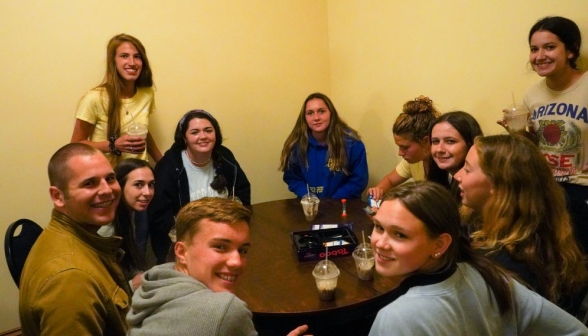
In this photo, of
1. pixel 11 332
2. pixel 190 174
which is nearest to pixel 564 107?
pixel 190 174

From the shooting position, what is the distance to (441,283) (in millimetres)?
1106

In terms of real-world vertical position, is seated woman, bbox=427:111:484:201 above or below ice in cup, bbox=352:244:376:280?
above

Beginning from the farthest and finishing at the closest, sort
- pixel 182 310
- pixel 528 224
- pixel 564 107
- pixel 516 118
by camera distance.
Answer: pixel 516 118, pixel 564 107, pixel 528 224, pixel 182 310

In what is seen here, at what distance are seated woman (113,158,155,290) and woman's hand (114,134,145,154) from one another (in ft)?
1.07

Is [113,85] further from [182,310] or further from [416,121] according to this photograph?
[182,310]

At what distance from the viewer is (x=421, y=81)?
3.12 meters

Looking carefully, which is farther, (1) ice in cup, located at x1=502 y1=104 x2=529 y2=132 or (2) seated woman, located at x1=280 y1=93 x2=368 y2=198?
(2) seated woman, located at x1=280 y1=93 x2=368 y2=198

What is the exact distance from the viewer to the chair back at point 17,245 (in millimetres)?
1783

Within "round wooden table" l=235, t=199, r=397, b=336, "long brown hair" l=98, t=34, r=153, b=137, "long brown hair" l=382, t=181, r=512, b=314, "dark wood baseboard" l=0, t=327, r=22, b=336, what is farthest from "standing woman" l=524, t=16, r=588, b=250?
"dark wood baseboard" l=0, t=327, r=22, b=336

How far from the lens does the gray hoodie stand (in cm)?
105

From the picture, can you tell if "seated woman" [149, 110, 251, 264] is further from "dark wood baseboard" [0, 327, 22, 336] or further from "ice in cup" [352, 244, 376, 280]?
"ice in cup" [352, 244, 376, 280]

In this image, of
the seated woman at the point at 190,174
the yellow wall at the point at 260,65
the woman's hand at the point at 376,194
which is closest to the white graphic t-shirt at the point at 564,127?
the yellow wall at the point at 260,65

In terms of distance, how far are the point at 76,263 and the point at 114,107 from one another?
60.9 inches

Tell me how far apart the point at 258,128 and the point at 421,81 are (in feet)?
4.49
